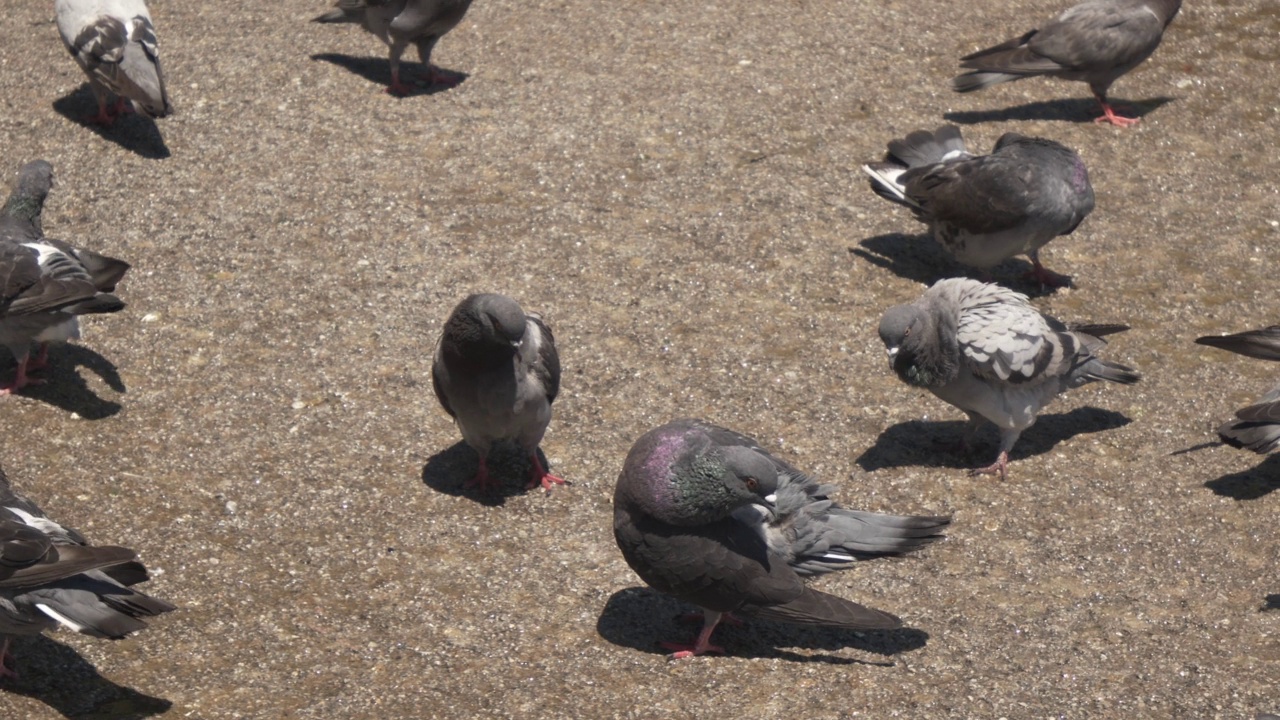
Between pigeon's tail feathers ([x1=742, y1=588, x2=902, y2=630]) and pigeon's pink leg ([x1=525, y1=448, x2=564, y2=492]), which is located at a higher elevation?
pigeon's tail feathers ([x1=742, y1=588, x2=902, y2=630])

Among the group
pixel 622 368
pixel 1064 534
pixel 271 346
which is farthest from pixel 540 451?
pixel 1064 534

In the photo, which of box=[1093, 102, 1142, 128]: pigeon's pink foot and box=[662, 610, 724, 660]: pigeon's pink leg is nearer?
box=[662, 610, 724, 660]: pigeon's pink leg

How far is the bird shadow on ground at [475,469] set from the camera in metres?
7.04

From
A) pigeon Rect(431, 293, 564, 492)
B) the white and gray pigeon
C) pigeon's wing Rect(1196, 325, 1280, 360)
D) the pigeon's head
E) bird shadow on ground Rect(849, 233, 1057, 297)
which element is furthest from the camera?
bird shadow on ground Rect(849, 233, 1057, 297)

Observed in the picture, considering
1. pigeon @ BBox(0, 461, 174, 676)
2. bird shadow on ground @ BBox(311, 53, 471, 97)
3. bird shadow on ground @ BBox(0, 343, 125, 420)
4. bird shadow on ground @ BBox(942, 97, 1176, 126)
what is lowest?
bird shadow on ground @ BBox(0, 343, 125, 420)

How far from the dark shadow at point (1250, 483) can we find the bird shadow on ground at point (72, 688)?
5.40 metres

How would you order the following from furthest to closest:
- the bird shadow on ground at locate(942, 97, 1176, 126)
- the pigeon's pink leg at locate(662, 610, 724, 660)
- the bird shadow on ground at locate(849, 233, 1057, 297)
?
the bird shadow on ground at locate(942, 97, 1176, 126) < the bird shadow on ground at locate(849, 233, 1057, 297) < the pigeon's pink leg at locate(662, 610, 724, 660)

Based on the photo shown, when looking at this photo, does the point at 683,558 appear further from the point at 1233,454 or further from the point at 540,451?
the point at 1233,454

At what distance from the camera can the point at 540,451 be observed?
739 cm

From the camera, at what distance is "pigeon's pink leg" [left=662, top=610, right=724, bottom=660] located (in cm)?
587

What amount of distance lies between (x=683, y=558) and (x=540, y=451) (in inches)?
77.5

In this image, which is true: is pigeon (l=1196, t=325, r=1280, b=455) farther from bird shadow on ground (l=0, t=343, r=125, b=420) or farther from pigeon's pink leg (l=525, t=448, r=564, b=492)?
bird shadow on ground (l=0, t=343, r=125, b=420)

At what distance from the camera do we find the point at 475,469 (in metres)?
7.27

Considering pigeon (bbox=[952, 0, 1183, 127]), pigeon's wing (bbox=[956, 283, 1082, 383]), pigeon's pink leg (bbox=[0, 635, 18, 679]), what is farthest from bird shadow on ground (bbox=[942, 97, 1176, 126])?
pigeon's pink leg (bbox=[0, 635, 18, 679])
